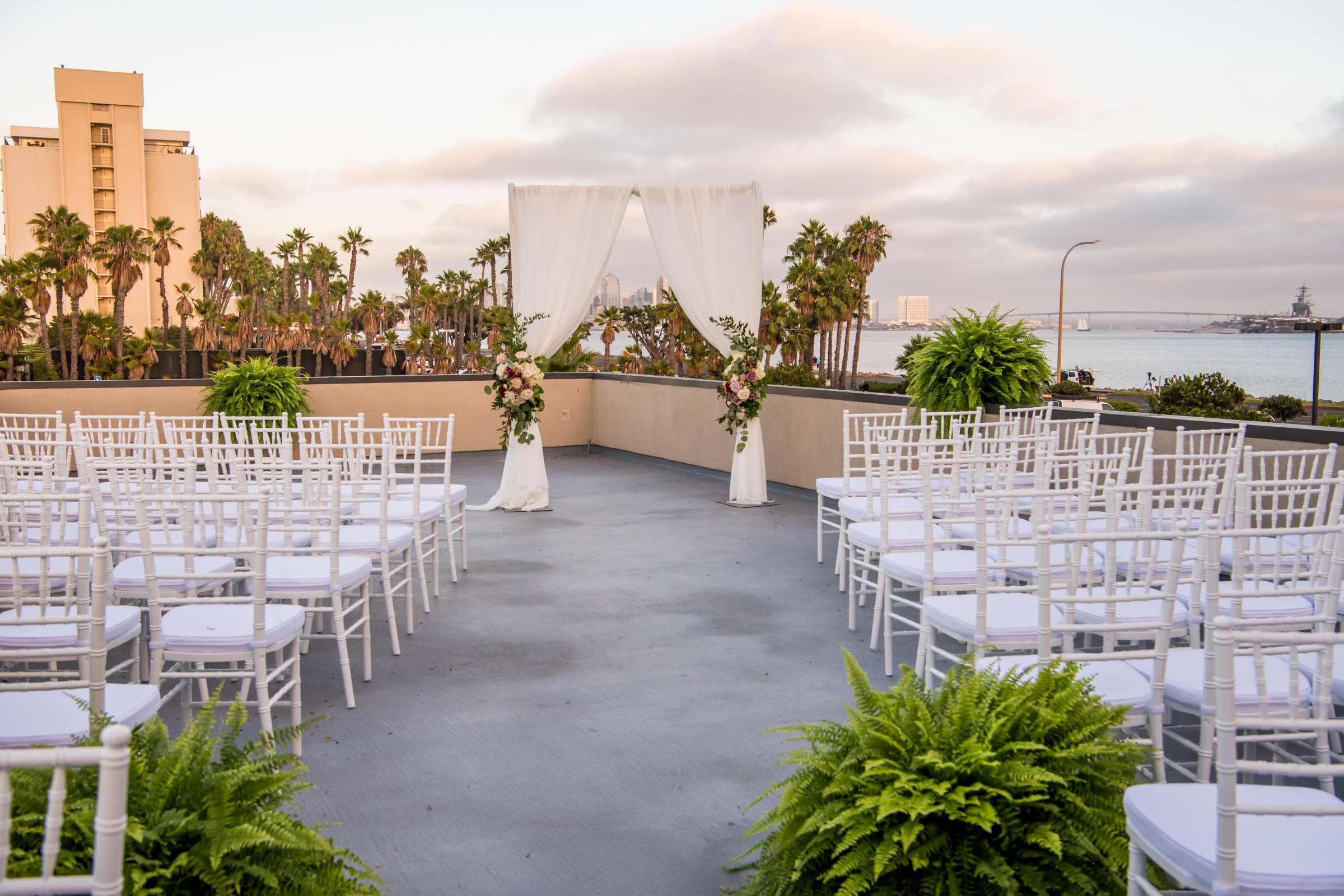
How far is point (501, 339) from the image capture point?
Result: 301 inches

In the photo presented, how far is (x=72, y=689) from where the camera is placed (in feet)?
7.73

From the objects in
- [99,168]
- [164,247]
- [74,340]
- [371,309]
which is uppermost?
[99,168]

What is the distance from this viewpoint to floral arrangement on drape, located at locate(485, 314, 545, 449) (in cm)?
749

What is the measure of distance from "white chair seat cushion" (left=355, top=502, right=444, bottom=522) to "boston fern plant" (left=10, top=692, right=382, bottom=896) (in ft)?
9.69

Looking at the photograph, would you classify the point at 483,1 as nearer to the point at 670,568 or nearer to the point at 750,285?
the point at 750,285

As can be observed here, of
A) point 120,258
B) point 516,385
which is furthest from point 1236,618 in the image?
point 120,258

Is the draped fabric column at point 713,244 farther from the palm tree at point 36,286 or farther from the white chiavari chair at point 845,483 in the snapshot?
the palm tree at point 36,286

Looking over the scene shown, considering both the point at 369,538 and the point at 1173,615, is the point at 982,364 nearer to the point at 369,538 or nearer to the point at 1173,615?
the point at 369,538

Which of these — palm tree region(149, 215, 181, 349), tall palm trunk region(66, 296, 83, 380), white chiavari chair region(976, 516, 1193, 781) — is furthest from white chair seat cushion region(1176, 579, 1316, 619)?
palm tree region(149, 215, 181, 349)

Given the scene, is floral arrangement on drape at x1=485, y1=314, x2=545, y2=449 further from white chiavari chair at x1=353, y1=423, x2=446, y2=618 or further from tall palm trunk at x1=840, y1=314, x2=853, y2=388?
tall palm trunk at x1=840, y1=314, x2=853, y2=388

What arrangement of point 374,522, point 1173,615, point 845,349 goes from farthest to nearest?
point 845,349 < point 374,522 < point 1173,615

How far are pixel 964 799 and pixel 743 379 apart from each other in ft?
19.5

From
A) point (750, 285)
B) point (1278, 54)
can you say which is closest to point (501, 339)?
point (750, 285)

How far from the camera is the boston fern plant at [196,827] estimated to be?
1.49m
